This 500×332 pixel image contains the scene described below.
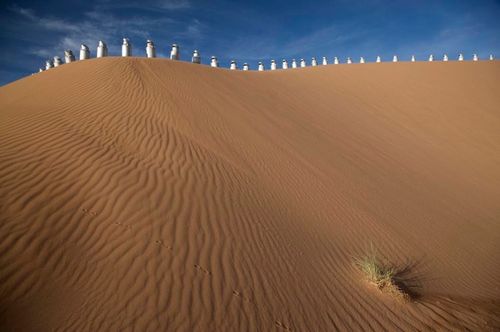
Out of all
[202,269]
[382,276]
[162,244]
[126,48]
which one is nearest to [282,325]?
[202,269]

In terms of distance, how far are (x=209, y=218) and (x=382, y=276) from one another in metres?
3.04

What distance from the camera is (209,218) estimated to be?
5.05 m

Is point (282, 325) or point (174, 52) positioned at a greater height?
point (174, 52)

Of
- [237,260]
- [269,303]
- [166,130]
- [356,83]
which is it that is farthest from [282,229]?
[356,83]

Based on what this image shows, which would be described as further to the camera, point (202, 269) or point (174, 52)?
point (174, 52)

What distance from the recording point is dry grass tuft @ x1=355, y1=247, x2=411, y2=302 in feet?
15.9

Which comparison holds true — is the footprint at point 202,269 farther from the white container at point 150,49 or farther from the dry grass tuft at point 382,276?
the white container at point 150,49

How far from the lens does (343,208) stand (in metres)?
7.41

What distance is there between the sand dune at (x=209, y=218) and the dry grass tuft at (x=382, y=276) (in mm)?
195

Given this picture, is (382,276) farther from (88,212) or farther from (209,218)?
(88,212)

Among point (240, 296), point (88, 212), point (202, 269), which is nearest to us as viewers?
point (240, 296)

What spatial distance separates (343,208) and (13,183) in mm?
6548

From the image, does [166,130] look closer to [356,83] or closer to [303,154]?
[303,154]

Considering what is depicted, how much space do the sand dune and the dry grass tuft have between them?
19 cm
